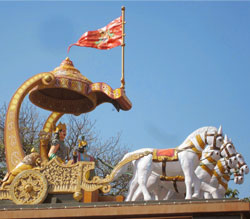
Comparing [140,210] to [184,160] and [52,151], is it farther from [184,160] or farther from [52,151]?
[52,151]

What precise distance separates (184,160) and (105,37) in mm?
4863

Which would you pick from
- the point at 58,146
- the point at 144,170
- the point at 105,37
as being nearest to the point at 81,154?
the point at 58,146

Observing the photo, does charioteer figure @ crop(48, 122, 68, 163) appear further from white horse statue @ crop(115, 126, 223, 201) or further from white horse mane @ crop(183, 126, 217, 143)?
white horse mane @ crop(183, 126, 217, 143)

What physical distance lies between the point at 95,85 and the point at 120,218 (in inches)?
161

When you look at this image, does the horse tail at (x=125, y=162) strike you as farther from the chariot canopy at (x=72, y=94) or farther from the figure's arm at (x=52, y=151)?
the chariot canopy at (x=72, y=94)

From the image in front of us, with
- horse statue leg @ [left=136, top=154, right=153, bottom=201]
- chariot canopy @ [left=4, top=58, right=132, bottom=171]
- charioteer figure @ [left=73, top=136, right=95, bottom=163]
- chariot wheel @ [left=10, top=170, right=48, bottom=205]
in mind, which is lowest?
chariot wheel @ [left=10, top=170, right=48, bottom=205]

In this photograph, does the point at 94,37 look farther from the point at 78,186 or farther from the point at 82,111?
the point at 78,186

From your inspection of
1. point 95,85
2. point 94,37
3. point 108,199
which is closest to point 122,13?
point 94,37

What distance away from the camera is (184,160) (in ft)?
37.2

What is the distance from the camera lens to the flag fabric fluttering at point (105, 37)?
14.4 metres

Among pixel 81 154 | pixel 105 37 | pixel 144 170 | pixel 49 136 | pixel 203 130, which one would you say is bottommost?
pixel 144 170

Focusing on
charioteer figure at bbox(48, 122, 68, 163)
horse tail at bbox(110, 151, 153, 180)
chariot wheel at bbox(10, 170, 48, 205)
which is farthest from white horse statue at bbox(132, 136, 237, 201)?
charioteer figure at bbox(48, 122, 68, 163)

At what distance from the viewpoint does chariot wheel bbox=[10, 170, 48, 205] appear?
11492mm

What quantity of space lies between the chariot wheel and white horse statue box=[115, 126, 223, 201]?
5.57 ft
